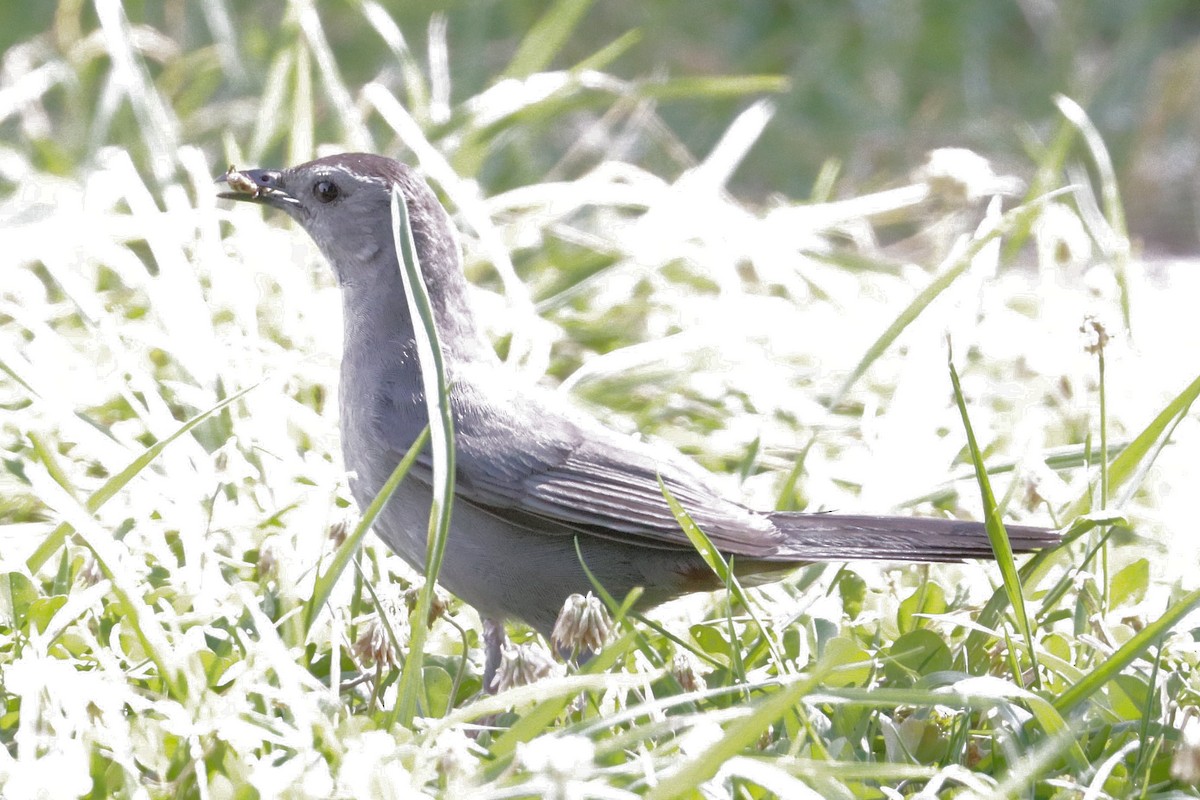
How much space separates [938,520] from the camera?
106 inches

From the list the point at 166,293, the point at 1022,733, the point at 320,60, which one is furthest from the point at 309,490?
the point at 320,60

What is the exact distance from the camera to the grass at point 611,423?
2217 millimetres

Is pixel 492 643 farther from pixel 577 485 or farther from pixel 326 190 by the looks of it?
pixel 326 190

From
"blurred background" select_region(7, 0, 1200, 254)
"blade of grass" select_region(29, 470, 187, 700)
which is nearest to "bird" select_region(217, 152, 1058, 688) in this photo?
"blade of grass" select_region(29, 470, 187, 700)

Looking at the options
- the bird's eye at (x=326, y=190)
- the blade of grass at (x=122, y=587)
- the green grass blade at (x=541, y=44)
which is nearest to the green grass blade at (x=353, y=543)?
the blade of grass at (x=122, y=587)

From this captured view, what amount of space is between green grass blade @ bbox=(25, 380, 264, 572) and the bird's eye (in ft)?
2.70

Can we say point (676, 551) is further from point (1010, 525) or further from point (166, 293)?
point (166, 293)

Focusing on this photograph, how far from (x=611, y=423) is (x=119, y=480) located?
1.97 m

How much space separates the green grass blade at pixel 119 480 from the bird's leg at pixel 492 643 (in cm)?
74

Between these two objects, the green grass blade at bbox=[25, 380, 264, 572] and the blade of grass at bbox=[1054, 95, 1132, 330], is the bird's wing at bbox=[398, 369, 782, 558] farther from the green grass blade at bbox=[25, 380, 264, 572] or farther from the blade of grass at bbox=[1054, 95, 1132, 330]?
the blade of grass at bbox=[1054, 95, 1132, 330]

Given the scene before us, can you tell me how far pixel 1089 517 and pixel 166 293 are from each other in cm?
236

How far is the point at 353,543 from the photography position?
2.30 m

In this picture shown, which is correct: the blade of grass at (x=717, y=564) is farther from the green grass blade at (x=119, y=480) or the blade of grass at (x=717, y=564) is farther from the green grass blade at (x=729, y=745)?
the green grass blade at (x=119, y=480)

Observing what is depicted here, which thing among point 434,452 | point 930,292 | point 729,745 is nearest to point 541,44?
point 930,292
